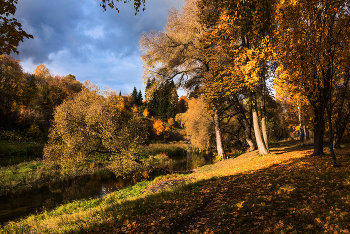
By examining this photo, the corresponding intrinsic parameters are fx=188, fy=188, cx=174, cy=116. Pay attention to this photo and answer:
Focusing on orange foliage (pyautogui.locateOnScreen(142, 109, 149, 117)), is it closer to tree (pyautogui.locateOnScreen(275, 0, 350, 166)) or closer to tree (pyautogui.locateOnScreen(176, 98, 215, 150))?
tree (pyautogui.locateOnScreen(176, 98, 215, 150))

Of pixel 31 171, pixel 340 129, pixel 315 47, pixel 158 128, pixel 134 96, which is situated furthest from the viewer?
pixel 134 96

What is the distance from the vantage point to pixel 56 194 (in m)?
15.4

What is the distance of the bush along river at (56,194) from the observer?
12207 millimetres

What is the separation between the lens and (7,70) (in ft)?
112

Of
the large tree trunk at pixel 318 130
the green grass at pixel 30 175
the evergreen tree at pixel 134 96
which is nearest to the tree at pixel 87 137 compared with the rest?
the green grass at pixel 30 175

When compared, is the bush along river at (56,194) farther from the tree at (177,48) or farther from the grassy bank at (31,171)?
the tree at (177,48)

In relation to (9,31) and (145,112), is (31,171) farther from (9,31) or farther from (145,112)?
(145,112)

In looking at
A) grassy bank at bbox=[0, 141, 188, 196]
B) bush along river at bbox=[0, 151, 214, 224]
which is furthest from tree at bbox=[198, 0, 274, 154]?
bush along river at bbox=[0, 151, 214, 224]

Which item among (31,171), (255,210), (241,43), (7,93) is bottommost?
(31,171)

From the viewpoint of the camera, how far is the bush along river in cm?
1221

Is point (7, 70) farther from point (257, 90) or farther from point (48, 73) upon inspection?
point (257, 90)

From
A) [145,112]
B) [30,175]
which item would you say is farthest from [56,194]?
[145,112]

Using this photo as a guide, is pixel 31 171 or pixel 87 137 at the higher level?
pixel 87 137

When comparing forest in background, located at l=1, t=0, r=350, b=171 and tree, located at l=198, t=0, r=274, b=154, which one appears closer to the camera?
tree, located at l=198, t=0, r=274, b=154
